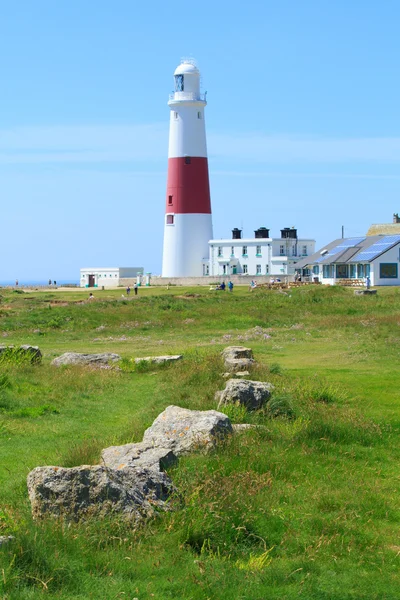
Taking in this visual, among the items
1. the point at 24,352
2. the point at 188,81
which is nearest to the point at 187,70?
the point at 188,81

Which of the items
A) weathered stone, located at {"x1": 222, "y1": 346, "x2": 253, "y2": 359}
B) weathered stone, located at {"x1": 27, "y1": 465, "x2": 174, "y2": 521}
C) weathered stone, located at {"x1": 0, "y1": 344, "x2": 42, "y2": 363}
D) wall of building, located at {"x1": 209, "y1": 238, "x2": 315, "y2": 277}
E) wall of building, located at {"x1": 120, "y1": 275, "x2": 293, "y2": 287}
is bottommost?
weathered stone, located at {"x1": 27, "y1": 465, "x2": 174, "y2": 521}

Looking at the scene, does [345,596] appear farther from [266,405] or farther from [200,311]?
[200,311]

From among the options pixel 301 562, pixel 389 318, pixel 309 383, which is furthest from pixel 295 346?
pixel 301 562

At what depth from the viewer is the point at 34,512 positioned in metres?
8.01

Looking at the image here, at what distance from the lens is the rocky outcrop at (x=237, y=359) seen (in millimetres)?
18359

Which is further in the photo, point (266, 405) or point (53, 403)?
point (53, 403)

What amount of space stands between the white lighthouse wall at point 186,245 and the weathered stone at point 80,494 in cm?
7211

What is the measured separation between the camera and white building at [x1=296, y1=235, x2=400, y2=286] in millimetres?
67125

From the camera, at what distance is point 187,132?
260ft

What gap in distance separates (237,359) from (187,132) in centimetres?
6250

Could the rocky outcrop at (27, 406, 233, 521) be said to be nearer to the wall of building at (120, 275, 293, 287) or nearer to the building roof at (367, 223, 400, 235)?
the wall of building at (120, 275, 293, 287)

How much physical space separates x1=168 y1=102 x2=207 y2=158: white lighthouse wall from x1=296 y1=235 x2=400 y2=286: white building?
14.7 meters

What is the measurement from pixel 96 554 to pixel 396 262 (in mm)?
62636

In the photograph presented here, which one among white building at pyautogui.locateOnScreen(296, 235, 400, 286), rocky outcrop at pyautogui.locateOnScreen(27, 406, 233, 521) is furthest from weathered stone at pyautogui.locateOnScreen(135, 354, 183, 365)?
white building at pyautogui.locateOnScreen(296, 235, 400, 286)
